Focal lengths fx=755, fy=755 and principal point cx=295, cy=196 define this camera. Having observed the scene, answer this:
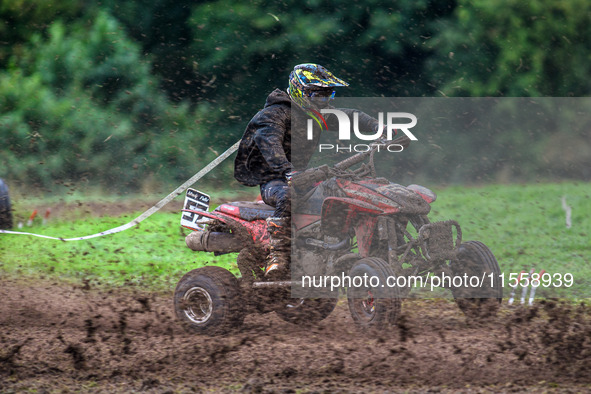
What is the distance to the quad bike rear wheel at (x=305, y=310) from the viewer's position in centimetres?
553

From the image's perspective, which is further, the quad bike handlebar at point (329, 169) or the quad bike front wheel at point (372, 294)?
the quad bike handlebar at point (329, 169)

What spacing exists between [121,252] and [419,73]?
6.80 metres

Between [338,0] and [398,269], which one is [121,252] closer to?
[398,269]

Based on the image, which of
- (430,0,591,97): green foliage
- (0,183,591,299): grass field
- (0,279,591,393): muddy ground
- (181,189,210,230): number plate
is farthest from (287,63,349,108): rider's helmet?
(430,0,591,97): green foliage

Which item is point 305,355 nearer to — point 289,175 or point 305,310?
point 305,310

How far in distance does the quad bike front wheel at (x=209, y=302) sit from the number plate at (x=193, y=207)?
0.38 metres

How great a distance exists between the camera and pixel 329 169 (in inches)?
207

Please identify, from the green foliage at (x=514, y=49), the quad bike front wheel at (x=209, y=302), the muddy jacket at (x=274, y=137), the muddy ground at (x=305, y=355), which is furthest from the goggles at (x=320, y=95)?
the green foliage at (x=514, y=49)

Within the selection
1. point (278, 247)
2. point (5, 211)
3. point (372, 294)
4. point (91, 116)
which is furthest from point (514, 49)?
point (372, 294)

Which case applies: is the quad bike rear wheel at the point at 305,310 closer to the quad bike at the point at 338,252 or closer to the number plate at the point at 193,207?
the quad bike at the point at 338,252

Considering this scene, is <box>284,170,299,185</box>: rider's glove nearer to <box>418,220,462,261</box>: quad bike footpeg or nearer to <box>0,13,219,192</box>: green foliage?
<box>418,220,462,261</box>: quad bike footpeg

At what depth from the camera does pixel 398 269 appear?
16.2 feet

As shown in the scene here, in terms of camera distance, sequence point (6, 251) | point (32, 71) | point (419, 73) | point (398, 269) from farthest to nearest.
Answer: point (32, 71) < point (419, 73) < point (6, 251) < point (398, 269)

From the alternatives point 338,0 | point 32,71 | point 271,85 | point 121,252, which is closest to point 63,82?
point 32,71
